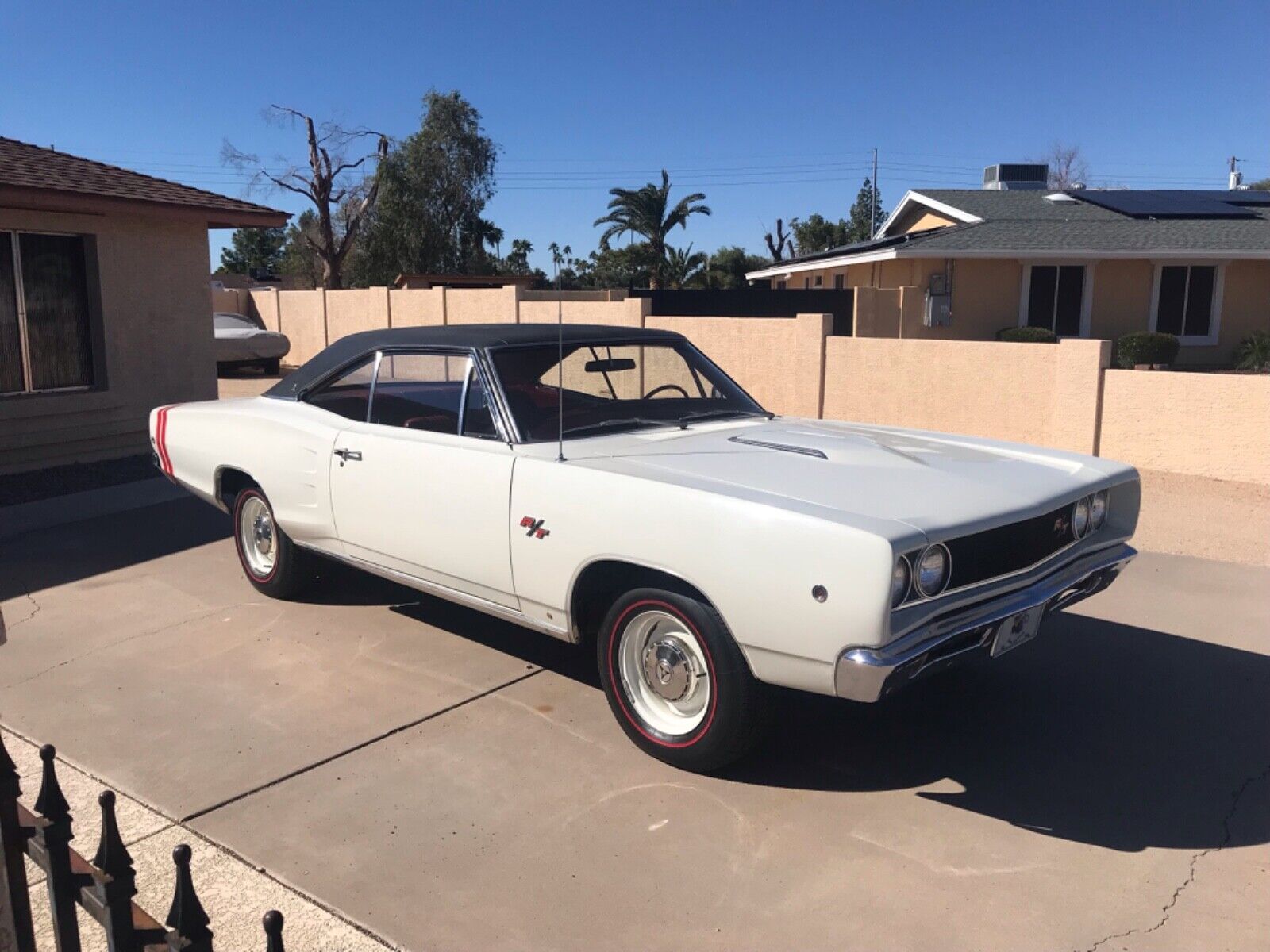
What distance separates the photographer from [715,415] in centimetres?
539

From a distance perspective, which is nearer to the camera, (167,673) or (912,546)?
(912,546)

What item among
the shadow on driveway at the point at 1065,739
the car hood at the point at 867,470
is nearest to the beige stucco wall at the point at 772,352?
the shadow on driveway at the point at 1065,739

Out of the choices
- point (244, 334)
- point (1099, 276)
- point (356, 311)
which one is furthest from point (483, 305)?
point (1099, 276)

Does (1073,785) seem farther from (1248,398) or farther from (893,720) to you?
(1248,398)

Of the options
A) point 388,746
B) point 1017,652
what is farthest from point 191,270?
point 1017,652

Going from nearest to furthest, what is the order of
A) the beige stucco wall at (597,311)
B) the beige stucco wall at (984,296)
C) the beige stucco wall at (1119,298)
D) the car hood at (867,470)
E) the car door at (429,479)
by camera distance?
the car hood at (867,470)
the car door at (429,479)
the beige stucco wall at (597,311)
the beige stucco wall at (1119,298)
the beige stucco wall at (984,296)

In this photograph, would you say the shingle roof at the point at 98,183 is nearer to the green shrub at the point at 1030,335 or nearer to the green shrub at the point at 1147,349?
the green shrub at the point at 1030,335

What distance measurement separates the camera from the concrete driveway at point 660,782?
325 centimetres

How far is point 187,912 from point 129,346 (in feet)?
34.5

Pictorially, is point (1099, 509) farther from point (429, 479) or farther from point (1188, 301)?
point (1188, 301)

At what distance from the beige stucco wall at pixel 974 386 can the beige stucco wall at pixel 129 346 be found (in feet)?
23.6

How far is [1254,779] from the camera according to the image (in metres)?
4.10

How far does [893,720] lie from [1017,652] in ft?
3.90

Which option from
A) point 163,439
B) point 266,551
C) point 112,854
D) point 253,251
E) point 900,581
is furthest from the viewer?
point 253,251
